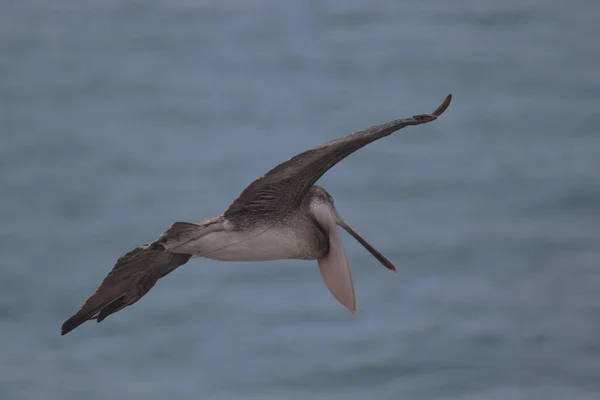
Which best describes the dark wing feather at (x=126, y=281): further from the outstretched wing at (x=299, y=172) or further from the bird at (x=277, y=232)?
the outstretched wing at (x=299, y=172)

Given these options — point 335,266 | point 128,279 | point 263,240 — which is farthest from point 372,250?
point 128,279

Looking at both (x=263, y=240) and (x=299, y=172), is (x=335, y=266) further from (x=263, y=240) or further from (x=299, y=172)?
(x=299, y=172)

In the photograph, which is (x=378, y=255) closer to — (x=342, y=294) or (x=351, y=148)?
(x=342, y=294)

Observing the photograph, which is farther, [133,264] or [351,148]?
[133,264]

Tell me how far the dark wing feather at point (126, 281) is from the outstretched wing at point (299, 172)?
1.32 feet

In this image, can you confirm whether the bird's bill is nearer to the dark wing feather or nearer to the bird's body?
the bird's body

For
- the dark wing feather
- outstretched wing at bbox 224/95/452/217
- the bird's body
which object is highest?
outstretched wing at bbox 224/95/452/217

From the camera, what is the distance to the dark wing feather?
4.77m

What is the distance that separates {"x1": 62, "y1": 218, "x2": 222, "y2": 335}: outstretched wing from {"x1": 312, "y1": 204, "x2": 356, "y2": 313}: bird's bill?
532mm

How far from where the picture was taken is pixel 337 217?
4.73 metres

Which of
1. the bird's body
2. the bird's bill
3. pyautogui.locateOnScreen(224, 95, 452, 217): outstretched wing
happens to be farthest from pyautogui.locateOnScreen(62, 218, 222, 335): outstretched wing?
the bird's bill

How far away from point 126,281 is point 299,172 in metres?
0.89

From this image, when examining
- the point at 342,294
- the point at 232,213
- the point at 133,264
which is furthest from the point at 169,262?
the point at 342,294

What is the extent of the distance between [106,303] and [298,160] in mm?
1064
